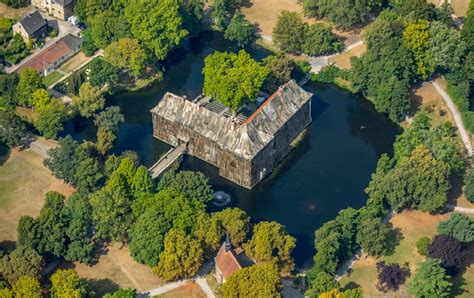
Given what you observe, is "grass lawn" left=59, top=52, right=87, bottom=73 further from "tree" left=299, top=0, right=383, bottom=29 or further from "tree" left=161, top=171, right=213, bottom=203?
"tree" left=299, top=0, right=383, bottom=29

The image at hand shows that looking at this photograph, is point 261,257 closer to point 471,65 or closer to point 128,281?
point 128,281

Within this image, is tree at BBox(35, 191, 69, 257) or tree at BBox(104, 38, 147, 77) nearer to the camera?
tree at BBox(35, 191, 69, 257)

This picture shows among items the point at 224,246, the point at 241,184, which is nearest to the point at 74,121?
the point at 241,184

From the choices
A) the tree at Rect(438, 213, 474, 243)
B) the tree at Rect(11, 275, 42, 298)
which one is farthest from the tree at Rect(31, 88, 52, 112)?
the tree at Rect(438, 213, 474, 243)

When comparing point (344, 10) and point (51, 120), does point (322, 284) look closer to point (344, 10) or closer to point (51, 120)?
point (51, 120)

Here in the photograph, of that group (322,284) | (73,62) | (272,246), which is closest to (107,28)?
(73,62)
